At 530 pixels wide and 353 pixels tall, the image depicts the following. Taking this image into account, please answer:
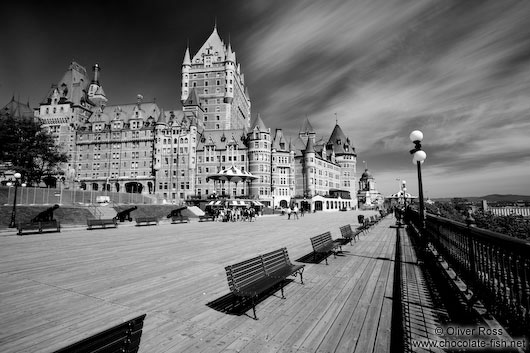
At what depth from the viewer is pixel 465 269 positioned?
5.31 m

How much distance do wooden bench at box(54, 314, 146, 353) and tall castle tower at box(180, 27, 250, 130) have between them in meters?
79.5

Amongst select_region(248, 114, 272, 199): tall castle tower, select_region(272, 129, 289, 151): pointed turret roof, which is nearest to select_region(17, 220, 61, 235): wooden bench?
select_region(248, 114, 272, 199): tall castle tower

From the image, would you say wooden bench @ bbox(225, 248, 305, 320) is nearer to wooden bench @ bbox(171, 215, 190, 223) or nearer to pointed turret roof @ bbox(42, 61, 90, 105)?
wooden bench @ bbox(171, 215, 190, 223)

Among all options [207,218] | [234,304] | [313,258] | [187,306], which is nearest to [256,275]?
[234,304]

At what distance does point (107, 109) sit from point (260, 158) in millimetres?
54610

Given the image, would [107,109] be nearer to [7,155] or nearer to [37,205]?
[7,155]

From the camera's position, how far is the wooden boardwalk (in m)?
3.69

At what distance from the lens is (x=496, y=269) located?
3805 mm

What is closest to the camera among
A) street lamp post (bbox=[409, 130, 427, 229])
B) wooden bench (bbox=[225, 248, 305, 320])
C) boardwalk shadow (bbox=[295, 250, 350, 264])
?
wooden bench (bbox=[225, 248, 305, 320])

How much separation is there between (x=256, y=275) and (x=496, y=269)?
4.00 m

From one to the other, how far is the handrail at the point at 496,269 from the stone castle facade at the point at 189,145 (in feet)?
180

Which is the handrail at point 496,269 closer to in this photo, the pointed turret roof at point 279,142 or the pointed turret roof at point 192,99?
the pointed turret roof at point 279,142

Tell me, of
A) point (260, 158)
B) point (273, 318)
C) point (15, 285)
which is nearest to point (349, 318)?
point (273, 318)

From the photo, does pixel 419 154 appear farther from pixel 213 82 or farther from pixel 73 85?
pixel 73 85
